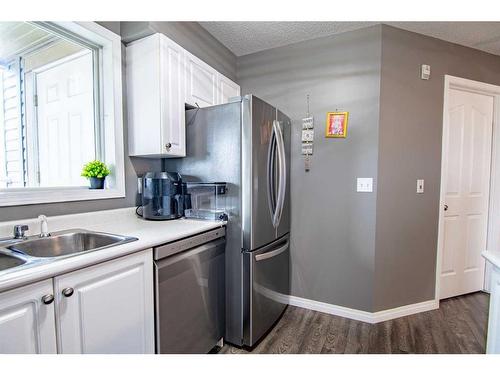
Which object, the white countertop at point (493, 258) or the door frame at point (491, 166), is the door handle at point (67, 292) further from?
the door frame at point (491, 166)

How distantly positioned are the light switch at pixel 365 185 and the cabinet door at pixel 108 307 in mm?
1710

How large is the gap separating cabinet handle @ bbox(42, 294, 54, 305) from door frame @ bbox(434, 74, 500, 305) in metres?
2.77

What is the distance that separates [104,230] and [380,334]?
212 cm

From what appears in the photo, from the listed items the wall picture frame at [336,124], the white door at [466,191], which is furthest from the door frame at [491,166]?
the wall picture frame at [336,124]

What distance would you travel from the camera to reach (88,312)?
915 mm

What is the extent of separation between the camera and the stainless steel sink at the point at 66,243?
1122mm

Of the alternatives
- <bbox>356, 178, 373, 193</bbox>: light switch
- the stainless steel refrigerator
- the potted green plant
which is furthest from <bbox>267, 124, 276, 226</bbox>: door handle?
the potted green plant

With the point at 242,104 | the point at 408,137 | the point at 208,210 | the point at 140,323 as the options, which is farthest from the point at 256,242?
the point at 408,137

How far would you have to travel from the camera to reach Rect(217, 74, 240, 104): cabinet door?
217 cm

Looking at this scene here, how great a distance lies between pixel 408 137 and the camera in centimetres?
204

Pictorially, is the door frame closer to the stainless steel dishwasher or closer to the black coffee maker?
the stainless steel dishwasher

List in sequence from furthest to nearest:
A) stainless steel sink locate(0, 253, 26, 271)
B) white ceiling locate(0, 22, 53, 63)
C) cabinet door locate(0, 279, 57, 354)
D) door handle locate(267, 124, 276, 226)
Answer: door handle locate(267, 124, 276, 226) < white ceiling locate(0, 22, 53, 63) < stainless steel sink locate(0, 253, 26, 271) < cabinet door locate(0, 279, 57, 354)

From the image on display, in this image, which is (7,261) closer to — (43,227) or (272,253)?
(43,227)

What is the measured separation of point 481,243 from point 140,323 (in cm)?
327
